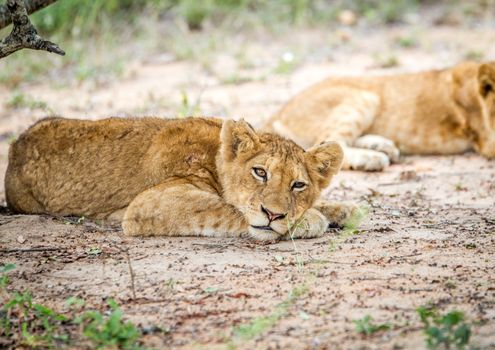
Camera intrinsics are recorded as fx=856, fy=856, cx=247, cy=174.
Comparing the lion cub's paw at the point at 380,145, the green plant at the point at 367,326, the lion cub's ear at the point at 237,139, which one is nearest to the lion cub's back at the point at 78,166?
the lion cub's ear at the point at 237,139

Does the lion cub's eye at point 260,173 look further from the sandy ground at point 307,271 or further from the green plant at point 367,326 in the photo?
the green plant at point 367,326

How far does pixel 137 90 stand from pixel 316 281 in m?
5.87

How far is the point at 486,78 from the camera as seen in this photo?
7.68 metres

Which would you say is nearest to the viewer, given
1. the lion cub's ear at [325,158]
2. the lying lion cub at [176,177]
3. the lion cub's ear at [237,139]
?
the lying lion cub at [176,177]

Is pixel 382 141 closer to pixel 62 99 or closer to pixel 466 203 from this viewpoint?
pixel 466 203

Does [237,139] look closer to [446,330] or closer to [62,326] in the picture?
[62,326]

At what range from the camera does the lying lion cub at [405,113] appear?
25.4 ft

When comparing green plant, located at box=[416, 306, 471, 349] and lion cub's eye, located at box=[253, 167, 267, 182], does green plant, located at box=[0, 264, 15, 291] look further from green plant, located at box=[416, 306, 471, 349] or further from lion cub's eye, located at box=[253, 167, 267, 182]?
green plant, located at box=[416, 306, 471, 349]

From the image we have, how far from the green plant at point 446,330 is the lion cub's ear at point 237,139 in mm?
1822

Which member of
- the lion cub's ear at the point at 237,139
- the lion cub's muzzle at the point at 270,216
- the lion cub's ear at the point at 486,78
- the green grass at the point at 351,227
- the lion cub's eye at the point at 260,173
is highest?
the lion cub's ear at the point at 486,78

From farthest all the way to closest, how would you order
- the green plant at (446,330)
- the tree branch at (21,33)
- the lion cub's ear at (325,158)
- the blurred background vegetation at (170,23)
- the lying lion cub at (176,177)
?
the blurred background vegetation at (170,23) → the lion cub's ear at (325,158) → the lying lion cub at (176,177) → the tree branch at (21,33) → the green plant at (446,330)

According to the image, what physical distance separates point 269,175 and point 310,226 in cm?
36

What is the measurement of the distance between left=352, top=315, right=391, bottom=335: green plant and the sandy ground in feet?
0.07

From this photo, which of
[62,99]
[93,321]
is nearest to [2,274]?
[93,321]
